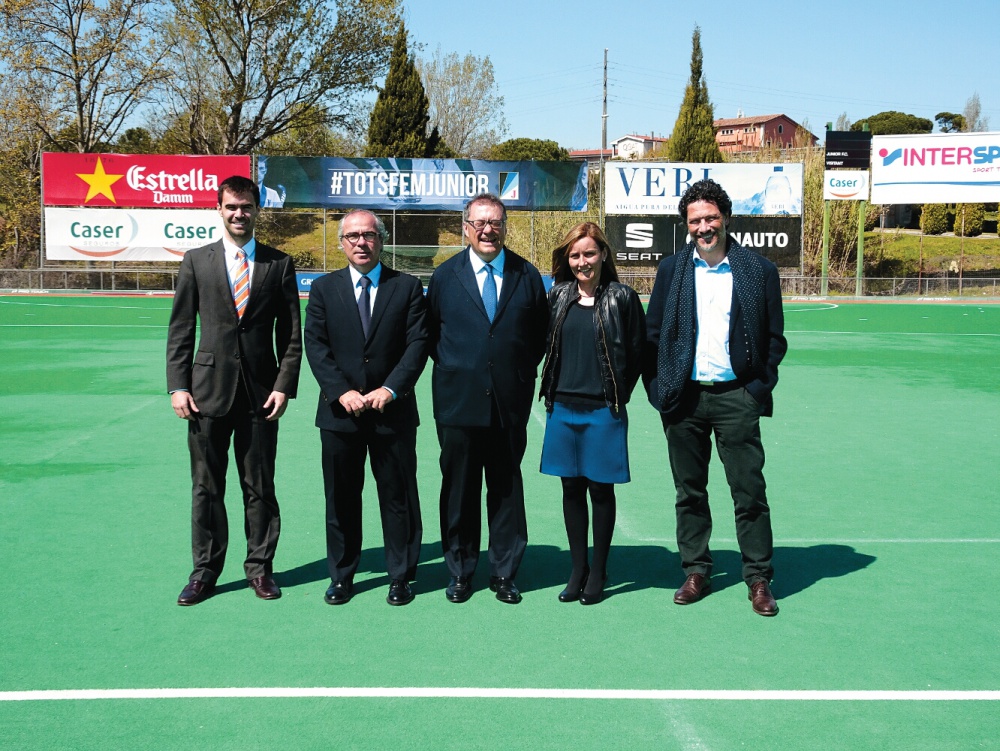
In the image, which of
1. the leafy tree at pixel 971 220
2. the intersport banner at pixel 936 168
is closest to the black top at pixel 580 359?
the intersport banner at pixel 936 168

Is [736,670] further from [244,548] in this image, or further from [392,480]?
[244,548]

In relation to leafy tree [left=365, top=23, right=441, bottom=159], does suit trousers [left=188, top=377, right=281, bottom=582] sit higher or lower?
lower

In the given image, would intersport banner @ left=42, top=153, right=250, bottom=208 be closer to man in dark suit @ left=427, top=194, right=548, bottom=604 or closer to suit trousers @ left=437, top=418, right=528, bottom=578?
man in dark suit @ left=427, top=194, right=548, bottom=604

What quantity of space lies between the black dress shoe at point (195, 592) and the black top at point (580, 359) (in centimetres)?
202

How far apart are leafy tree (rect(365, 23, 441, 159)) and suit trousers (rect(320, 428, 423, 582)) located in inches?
1427

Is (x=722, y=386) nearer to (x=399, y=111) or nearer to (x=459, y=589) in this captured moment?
(x=459, y=589)

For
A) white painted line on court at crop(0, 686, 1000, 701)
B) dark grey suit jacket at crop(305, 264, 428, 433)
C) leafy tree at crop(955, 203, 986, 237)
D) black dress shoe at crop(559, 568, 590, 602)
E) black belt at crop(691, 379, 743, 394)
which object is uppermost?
leafy tree at crop(955, 203, 986, 237)

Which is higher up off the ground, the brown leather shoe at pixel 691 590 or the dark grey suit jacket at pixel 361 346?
the dark grey suit jacket at pixel 361 346

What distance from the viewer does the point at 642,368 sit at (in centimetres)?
533

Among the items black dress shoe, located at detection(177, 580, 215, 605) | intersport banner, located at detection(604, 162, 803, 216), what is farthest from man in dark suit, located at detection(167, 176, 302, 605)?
intersport banner, located at detection(604, 162, 803, 216)

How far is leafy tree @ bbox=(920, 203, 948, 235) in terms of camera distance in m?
47.6

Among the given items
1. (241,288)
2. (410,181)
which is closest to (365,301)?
(241,288)

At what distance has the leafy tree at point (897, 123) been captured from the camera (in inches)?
3570

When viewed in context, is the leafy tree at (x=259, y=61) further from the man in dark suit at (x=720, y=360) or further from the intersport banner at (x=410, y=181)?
the man in dark suit at (x=720, y=360)
